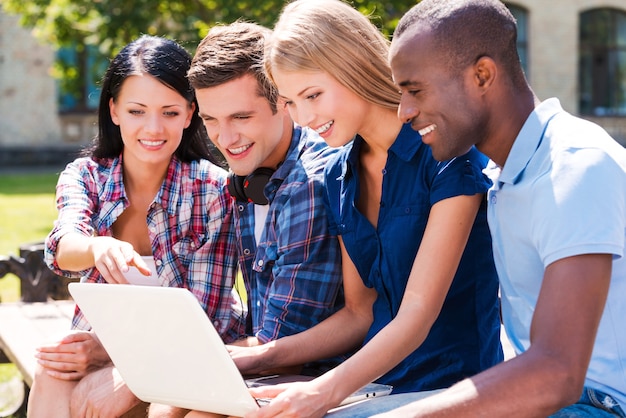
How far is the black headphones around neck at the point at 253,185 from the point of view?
2.81 metres

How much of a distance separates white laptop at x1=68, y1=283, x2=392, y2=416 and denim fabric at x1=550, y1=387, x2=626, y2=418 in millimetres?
532

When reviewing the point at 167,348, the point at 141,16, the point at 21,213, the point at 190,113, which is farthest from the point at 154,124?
the point at 21,213

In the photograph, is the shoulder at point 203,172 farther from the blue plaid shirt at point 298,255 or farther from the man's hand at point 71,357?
the man's hand at point 71,357

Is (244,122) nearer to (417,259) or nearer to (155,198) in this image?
(155,198)

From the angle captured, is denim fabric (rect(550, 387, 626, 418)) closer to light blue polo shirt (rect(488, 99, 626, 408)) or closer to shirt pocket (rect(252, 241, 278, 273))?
light blue polo shirt (rect(488, 99, 626, 408))

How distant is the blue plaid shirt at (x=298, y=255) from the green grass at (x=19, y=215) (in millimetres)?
2797

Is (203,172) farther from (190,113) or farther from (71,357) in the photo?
(71,357)

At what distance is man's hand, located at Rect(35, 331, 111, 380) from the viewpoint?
280 cm

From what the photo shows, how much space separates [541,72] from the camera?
21875 millimetres

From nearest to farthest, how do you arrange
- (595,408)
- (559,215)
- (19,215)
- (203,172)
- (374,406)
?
(559,215)
(595,408)
(374,406)
(203,172)
(19,215)

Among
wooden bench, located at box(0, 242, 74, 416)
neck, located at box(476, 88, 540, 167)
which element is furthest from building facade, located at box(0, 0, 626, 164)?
neck, located at box(476, 88, 540, 167)

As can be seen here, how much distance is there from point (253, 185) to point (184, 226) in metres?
0.41

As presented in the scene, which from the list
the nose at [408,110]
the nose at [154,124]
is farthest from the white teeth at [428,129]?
the nose at [154,124]

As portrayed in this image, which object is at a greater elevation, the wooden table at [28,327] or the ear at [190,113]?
the ear at [190,113]
